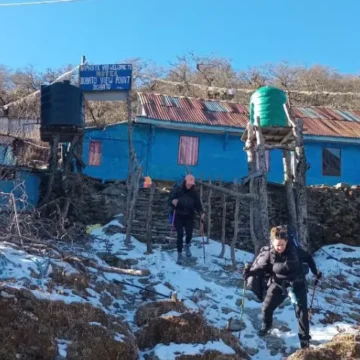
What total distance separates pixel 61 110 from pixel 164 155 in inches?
280

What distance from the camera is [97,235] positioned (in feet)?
36.1

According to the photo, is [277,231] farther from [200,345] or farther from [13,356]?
[13,356]

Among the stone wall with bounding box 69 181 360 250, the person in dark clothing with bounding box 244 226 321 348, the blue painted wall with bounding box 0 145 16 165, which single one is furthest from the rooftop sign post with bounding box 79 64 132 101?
the person in dark clothing with bounding box 244 226 321 348

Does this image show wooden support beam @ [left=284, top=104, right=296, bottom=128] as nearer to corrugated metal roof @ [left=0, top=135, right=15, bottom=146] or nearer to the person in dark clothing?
the person in dark clothing

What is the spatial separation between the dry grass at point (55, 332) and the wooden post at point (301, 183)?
5.95 metres

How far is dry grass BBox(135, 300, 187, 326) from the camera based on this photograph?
6133 millimetres

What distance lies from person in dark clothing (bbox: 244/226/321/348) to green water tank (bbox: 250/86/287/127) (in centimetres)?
579

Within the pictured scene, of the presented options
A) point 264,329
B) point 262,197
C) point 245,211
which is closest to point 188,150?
point 245,211

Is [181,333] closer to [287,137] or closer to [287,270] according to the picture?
[287,270]

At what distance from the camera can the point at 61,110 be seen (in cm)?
1251

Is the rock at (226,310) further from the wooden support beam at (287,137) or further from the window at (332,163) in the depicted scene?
the window at (332,163)

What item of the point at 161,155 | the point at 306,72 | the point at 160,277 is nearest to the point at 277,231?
the point at 160,277

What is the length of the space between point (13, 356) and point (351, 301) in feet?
19.9

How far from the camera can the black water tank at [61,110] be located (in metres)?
12.5
